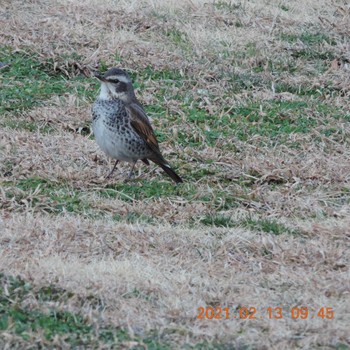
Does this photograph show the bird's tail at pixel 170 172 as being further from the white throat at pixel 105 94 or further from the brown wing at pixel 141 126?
the white throat at pixel 105 94

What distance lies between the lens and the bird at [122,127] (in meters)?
8.64

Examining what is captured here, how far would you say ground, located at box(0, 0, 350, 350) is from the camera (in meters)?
5.70

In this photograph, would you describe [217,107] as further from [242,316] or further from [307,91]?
[242,316]

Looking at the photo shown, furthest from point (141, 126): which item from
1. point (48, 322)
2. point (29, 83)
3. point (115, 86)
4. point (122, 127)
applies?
point (48, 322)

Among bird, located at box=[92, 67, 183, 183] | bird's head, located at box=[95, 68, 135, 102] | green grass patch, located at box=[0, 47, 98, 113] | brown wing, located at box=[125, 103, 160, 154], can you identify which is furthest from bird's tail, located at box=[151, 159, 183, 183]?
green grass patch, located at box=[0, 47, 98, 113]

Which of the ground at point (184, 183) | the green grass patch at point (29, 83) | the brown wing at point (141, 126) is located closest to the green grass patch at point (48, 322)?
the ground at point (184, 183)

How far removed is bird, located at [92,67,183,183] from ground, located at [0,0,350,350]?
0.82ft

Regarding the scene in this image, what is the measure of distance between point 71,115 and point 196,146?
1.31 m

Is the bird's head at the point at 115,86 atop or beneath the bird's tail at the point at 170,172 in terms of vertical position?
atop

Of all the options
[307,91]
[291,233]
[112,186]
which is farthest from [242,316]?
[307,91]

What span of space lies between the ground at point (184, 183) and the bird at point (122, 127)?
0.82 feet

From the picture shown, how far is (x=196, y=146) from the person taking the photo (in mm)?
9508

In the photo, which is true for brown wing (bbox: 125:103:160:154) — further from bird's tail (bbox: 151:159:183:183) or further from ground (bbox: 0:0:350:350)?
ground (bbox: 0:0:350:350)

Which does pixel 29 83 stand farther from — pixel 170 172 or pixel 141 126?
pixel 170 172
